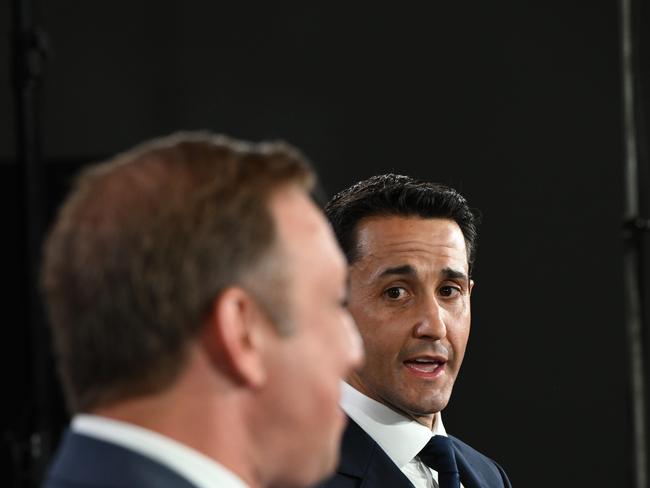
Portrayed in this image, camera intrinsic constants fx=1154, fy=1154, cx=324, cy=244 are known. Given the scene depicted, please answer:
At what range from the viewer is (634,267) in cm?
208

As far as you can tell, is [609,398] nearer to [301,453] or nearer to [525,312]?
[525,312]

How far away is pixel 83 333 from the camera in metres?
0.80

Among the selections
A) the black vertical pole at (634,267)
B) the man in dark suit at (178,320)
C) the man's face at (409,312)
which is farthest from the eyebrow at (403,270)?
the man in dark suit at (178,320)

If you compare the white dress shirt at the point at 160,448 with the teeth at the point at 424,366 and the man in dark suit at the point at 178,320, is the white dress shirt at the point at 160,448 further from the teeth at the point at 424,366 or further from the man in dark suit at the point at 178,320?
the teeth at the point at 424,366

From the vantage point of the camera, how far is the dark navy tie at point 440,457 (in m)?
1.72

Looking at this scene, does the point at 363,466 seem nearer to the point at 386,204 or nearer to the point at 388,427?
the point at 388,427

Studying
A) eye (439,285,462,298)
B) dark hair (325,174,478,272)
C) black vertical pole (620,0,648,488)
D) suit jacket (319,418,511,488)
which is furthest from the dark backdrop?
suit jacket (319,418,511,488)

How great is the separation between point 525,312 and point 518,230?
183mm

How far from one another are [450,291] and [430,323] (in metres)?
0.08

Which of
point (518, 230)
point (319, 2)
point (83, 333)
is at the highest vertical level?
point (319, 2)

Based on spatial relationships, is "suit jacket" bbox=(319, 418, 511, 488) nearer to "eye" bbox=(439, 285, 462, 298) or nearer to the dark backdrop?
"eye" bbox=(439, 285, 462, 298)

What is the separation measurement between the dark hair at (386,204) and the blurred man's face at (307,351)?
96 centimetres

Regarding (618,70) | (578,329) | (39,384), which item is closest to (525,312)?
(578,329)

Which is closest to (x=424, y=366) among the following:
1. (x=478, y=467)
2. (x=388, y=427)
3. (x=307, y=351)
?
(x=388, y=427)
